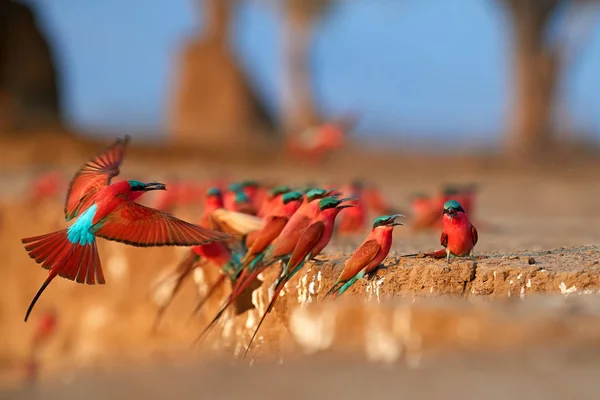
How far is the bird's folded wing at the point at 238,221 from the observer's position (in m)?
3.56

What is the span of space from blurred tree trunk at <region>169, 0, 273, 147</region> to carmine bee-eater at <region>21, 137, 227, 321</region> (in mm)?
16199

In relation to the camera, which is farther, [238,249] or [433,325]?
[433,325]

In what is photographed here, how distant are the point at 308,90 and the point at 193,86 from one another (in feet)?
20.2

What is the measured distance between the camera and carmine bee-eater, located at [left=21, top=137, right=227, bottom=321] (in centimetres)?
295

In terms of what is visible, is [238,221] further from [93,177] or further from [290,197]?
[93,177]

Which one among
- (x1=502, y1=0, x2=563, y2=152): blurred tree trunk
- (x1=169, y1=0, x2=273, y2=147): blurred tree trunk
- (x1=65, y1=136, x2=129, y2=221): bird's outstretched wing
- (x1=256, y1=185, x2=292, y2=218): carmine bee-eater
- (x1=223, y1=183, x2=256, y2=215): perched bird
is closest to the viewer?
(x1=65, y1=136, x2=129, y2=221): bird's outstretched wing

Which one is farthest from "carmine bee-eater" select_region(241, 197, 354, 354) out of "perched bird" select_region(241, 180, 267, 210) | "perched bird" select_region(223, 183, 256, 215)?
"perched bird" select_region(241, 180, 267, 210)

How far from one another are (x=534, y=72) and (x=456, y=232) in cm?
1450

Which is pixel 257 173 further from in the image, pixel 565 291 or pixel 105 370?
pixel 565 291

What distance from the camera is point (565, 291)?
316 centimetres

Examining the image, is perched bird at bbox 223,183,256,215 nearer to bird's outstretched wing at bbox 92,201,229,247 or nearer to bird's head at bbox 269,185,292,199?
bird's head at bbox 269,185,292,199

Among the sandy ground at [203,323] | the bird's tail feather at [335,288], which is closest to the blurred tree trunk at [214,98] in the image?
the sandy ground at [203,323]

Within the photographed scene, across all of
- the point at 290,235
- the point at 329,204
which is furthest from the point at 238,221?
the point at 329,204

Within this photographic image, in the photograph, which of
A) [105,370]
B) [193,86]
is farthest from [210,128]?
[105,370]
